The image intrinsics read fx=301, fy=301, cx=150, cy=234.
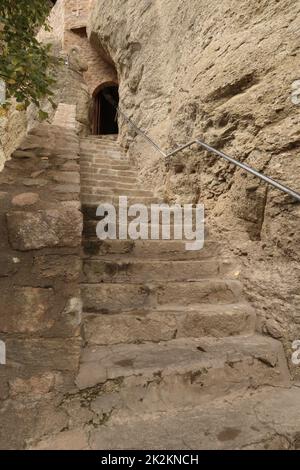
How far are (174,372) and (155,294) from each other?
0.70 meters

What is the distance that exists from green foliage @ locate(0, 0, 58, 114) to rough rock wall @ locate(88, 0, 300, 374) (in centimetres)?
166

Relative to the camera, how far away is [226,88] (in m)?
2.95

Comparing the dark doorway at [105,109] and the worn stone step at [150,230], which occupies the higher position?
the dark doorway at [105,109]

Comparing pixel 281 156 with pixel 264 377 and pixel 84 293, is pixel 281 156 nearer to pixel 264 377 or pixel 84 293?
pixel 264 377

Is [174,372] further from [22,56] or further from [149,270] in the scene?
[22,56]

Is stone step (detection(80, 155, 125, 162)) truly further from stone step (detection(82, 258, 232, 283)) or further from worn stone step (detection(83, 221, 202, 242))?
stone step (detection(82, 258, 232, 283))

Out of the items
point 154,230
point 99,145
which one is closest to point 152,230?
point 154,230

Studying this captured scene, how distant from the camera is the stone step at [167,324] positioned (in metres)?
2.06

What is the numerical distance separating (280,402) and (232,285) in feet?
3.11

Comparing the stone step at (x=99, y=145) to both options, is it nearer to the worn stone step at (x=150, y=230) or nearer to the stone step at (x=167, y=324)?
the worn stone step at (x=150, y=230)

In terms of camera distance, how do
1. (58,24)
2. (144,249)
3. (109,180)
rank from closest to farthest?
(144,249) < (109,180) < (58,24)

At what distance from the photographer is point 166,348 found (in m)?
2.00

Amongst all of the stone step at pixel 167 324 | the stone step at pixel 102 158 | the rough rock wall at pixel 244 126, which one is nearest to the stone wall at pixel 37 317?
the stone step at pixel 167 324

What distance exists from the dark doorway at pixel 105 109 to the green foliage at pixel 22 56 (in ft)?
29.0
